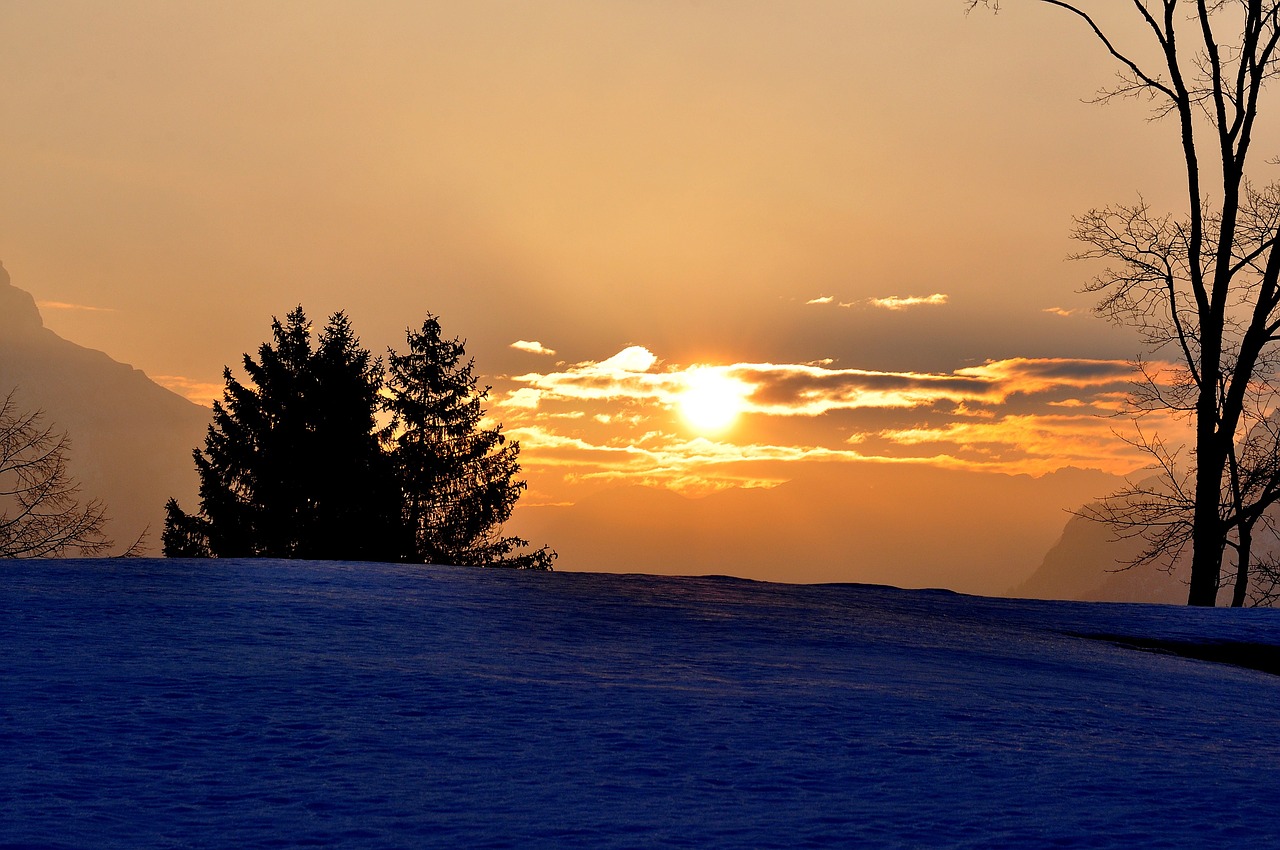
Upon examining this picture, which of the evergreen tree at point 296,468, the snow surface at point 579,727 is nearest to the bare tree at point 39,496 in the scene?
the evergreen tree at point 296,468

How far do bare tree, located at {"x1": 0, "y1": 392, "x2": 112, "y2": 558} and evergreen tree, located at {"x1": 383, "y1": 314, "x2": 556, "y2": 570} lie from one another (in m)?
13.1

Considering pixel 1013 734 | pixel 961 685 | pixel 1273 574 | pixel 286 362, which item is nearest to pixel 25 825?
pixel 1013 734

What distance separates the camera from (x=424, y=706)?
22.9 ft

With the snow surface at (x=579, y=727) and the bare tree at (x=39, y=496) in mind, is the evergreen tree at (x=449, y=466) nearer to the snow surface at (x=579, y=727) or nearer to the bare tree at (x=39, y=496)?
the bare tree at (x=39, y=496)

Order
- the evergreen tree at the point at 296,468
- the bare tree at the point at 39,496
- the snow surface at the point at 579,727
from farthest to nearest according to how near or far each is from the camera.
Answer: the evergreen tree at the point at 296,468, the bare tree at the point at 39,496, the snow surface at the point at 579,727

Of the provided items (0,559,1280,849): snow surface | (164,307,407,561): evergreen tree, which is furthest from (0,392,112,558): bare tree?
(0,559,1280,849): snow surface

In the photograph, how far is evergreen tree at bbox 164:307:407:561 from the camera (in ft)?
141

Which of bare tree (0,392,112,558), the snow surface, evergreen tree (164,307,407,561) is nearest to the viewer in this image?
the snow surface

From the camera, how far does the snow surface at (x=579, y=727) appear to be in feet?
15.6

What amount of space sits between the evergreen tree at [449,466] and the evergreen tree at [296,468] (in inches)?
174

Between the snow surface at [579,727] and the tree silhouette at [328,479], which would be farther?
the tree silhouette at [328,479]

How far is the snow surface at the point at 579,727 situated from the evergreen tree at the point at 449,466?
37624mm

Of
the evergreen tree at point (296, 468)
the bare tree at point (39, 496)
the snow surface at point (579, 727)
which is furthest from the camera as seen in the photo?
the evergreen tree at point (296, 468)

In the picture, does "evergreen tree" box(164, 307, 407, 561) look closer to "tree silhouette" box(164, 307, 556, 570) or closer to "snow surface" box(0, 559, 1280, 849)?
"tree silhouette" box(164, 307, 556, 570)
